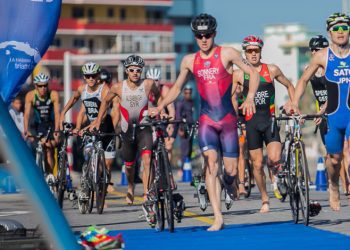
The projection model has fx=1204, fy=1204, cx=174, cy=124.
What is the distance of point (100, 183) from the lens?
15477 millimetres

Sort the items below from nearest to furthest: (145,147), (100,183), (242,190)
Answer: (145,147)
(100,183)
(242,190)

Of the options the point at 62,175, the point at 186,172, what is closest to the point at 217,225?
the point at 62,175

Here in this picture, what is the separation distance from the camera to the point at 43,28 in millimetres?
12930

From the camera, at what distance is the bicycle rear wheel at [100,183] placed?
15.4m

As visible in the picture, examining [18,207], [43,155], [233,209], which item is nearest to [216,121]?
[233,209]

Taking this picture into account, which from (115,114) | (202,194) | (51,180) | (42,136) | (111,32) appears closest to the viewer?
(202,194)

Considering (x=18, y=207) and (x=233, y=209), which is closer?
(x=18, y=207)

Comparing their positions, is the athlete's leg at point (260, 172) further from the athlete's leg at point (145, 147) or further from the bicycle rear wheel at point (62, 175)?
the bicycle rear wheel at point (62, 175)

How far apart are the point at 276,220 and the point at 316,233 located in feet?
6.45

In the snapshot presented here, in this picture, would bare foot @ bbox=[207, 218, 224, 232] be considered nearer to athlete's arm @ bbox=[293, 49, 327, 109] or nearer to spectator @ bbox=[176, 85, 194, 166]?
athlete's arm @ bbox=[293, 49, 327, 109]

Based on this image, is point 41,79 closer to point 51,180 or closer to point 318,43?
point 51,180

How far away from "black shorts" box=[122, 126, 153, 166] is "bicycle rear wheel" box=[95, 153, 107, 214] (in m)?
0.53

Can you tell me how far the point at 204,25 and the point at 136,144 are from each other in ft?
12.8

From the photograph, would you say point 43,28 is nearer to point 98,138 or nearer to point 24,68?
point 24,68
